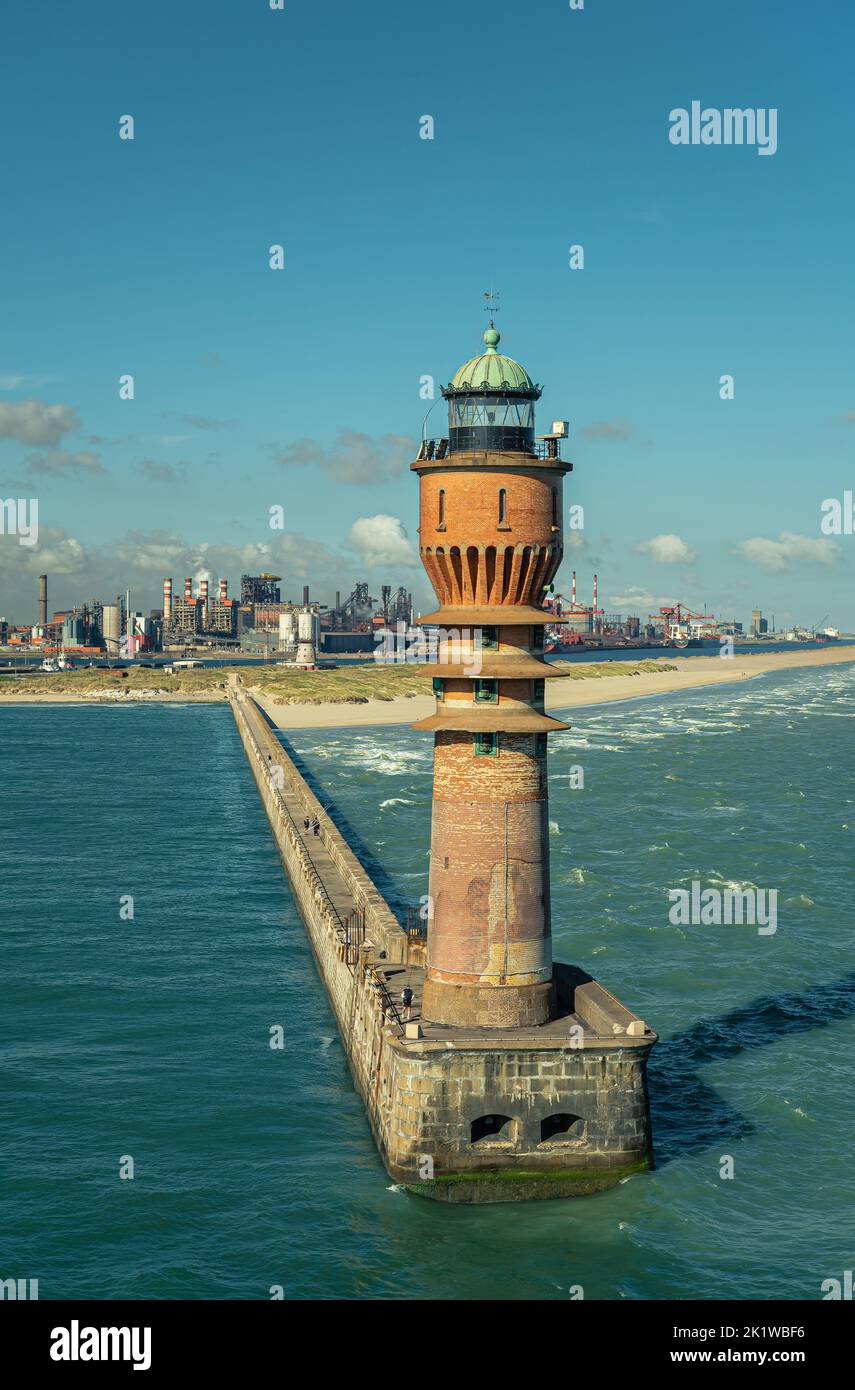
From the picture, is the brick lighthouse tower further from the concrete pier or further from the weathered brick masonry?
the concrete pier

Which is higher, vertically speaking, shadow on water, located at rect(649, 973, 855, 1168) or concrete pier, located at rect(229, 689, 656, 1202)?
concrete pier, located at rect(229, 689, 656, 1202)

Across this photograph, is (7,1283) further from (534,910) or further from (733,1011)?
(733,1011)

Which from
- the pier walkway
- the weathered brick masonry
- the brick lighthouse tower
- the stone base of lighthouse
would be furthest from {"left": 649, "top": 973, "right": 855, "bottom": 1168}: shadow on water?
the pier walkway

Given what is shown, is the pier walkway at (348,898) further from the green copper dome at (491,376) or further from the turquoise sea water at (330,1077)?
the green copper dome at (491,376)

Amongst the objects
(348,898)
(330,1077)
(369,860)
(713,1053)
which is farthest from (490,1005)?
(369,860)

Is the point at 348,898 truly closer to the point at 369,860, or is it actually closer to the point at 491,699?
the point at 369,860

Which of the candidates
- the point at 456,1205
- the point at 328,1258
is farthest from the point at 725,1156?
the point at 328,1258
